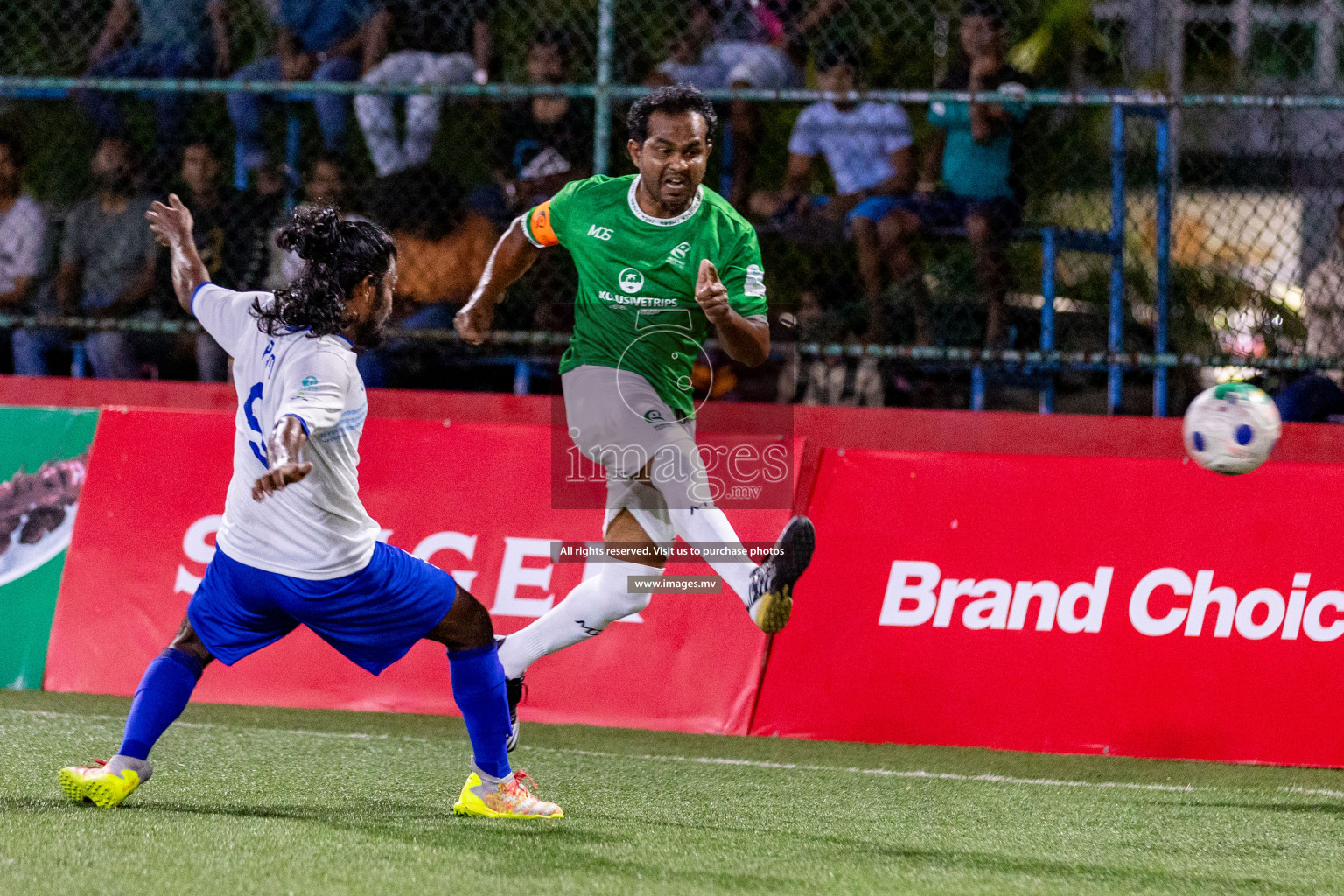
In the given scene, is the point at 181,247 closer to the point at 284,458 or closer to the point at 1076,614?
the point at 284,458

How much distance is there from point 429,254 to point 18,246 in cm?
235

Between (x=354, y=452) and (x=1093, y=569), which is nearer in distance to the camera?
(x=354, y=452)

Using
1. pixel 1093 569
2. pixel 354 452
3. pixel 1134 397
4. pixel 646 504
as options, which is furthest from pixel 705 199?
pixel 1134 397

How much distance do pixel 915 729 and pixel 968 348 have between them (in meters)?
2.06

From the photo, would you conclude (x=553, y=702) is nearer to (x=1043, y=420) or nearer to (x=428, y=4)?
(x=1043, y=420)

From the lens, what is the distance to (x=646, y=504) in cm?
550

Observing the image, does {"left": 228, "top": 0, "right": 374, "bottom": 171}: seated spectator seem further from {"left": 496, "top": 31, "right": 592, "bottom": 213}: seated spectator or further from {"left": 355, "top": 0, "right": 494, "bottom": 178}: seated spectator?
{"left": 496, "top": 31, "right": 592, "bottom": 213}: seated spectator

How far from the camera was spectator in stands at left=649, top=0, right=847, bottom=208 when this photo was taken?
8.35m

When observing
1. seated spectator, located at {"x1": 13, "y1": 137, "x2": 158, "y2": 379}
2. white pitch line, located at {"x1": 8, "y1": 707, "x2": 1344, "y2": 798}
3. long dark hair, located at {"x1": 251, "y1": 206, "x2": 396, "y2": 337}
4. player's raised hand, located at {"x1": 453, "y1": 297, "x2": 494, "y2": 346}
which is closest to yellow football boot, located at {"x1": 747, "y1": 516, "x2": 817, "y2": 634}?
white pitch line, located at {"x1": 8, "y1": 707, "x2": 1344, "y2": 798}

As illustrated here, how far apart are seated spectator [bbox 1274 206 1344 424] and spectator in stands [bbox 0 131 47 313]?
6570 mm

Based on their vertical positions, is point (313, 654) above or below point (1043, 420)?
below

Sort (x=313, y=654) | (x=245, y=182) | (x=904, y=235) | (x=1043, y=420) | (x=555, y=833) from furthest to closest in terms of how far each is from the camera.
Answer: (x=245, y=182) → (x=904, y=235) → (x=1043, y=420) → (x=313, y=654) → (x=555, y=833)

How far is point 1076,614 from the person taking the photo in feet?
20.7

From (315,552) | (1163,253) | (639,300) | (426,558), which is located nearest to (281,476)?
(315,552)
